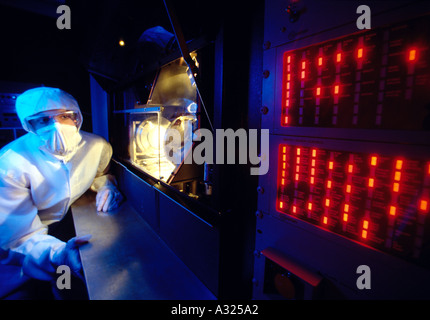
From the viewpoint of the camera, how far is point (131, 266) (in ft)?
3.67

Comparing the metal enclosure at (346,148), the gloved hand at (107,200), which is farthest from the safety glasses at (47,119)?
the metal enclosure at (346,148)

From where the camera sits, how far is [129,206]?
75.2 inches

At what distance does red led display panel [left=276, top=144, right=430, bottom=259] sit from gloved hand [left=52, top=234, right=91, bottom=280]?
129 centimetres

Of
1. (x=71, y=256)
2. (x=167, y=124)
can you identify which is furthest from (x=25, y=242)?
(x=167, y=124)

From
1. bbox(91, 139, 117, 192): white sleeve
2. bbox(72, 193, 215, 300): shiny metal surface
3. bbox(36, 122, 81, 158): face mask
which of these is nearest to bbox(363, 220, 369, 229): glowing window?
bbox(72, 193, 215, 300): shiny metal surface

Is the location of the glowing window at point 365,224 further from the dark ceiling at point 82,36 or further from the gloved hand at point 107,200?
the gloved hand at point 107,200

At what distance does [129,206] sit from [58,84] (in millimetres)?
2227

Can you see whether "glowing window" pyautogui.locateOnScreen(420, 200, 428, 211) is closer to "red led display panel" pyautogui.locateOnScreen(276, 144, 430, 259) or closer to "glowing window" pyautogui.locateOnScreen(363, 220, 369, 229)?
"red led display panel" pyautogui.locateOnScreen(276, 144, 430, 259)

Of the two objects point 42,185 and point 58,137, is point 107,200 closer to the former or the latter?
point 42,185

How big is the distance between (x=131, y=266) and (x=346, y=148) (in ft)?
3.84

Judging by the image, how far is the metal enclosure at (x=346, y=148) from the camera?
18.0 inches

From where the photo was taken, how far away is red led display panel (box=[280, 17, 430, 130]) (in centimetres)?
44

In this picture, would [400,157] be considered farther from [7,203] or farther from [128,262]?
[7,203]

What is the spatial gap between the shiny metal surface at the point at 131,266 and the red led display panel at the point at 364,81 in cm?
91
